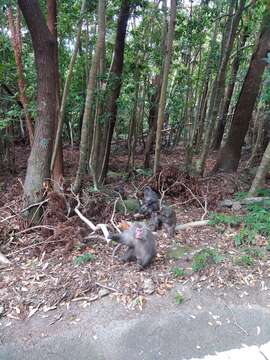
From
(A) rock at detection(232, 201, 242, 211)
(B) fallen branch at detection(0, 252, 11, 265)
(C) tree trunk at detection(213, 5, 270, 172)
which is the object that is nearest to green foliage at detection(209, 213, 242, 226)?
(A) rock at detection(232, 201, 242, 211)

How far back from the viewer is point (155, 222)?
4.41 metres

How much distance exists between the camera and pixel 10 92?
8.02 metres

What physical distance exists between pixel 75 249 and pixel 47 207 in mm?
1019

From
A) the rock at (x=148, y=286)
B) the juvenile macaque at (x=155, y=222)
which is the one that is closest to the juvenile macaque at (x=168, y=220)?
the juvenile macaque at (x=155, y=222)

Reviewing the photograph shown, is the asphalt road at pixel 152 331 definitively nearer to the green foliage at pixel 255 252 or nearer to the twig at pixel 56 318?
the twig at pixel 56 318

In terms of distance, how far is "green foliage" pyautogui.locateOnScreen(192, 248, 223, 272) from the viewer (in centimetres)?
336

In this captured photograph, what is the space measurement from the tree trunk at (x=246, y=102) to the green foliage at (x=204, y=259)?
3.91 meters

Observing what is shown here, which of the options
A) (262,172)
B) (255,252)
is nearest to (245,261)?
(255,252)

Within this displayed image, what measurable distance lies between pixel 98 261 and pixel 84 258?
190mm

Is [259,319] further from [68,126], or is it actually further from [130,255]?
[68,126]

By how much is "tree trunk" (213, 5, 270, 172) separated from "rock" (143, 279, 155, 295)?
15.3ft

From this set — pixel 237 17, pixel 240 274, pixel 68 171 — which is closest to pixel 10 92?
pixel 68 171

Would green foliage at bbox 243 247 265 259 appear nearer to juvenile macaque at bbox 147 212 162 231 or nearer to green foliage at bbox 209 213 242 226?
green foliage at bbox 209 213 242 226

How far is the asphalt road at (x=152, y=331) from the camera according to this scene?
7.91 feet
